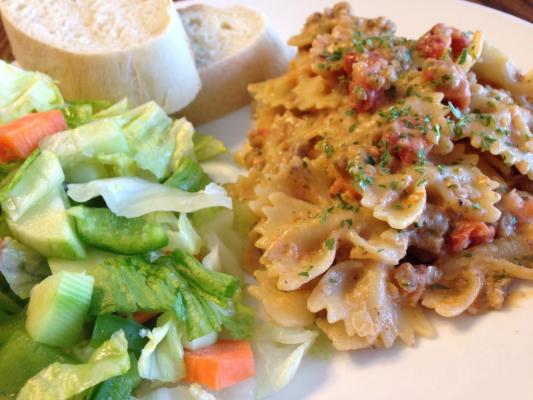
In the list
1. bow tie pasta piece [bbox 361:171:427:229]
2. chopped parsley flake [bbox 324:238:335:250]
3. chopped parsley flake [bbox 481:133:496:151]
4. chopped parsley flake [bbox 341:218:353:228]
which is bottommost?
chopped parsley flake [bbox 324:238:335:250]

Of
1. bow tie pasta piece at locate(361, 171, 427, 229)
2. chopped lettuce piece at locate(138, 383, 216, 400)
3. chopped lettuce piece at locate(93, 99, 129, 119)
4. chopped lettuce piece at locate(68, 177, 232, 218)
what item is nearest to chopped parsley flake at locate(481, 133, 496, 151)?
bow tie pasta piece at locate(361, 171, 427, 229)

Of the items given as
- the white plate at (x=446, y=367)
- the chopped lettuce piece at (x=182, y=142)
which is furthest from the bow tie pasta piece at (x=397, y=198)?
the chopped lettuce piece at (x=182, y=142)

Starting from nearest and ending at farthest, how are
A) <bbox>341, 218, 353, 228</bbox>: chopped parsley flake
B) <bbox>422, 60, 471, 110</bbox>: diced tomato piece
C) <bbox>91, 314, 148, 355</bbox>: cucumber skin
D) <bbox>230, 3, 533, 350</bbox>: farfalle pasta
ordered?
<bbox>91, 314, 148, 355</bbox>: cucumber skin, <bbox>230, 3, 533, 350</bbox>: farfalle pasta, <bbox>341, 218, 353, 228</bbox>: chopped parsley flake, <bbox>422, 60, 471, 110</bbox>: diced tomato piece

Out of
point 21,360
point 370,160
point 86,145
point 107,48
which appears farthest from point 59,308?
point 107,48

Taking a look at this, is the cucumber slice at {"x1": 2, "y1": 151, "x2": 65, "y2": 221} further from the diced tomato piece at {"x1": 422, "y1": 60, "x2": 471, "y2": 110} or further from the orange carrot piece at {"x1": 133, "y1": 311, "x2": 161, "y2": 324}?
the diced tomato piece at {"x1": 422, "y1": 60, "x2": 471, "y2": 110}

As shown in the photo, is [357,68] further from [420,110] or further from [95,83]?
[95,83]

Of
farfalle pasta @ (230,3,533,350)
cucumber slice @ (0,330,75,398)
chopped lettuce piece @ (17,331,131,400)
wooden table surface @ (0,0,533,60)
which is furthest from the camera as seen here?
wooden table surface @ (0,0,533,60)

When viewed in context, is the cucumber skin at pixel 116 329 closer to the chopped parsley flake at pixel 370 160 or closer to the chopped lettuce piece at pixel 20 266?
the chopped lettuce piece at pixel 20 266

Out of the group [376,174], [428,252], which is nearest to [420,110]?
[376,174]
